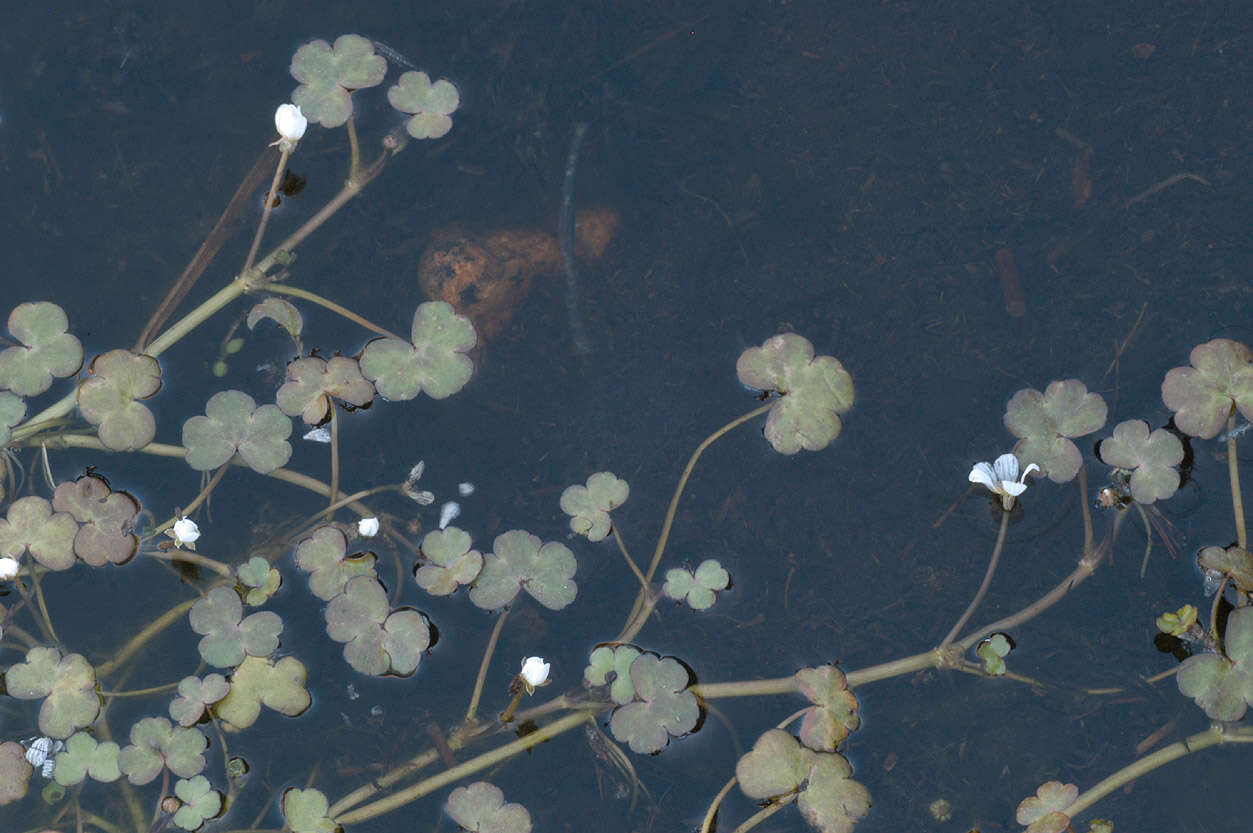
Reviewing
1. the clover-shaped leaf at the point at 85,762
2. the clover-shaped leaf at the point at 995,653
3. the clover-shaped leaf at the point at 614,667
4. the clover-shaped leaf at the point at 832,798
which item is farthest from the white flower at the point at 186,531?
the clover-shaped leaf at the point at 995,653

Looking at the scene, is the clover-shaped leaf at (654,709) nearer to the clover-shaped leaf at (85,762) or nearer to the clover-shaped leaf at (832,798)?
the clover-shaped leaf at (832,798)

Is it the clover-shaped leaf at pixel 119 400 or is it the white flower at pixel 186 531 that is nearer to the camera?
the white flower at pixel 186 531

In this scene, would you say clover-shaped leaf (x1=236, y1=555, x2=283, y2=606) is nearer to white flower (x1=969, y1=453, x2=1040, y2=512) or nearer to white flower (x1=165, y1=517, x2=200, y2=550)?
white flower (x1=165, y1=517, x2=200, y2=550)

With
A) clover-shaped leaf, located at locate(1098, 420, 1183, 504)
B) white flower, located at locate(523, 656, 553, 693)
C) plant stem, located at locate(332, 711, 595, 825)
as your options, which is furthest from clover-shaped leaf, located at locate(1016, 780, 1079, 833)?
white flower, located at locate(523, 656, 553, 693)

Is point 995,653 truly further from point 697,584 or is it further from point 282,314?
point 282,314

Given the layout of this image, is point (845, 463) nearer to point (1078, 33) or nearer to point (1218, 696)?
point (1218, 696)

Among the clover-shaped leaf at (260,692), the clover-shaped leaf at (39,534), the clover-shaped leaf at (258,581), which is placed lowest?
the clover-shaped leaf at (260,692)
